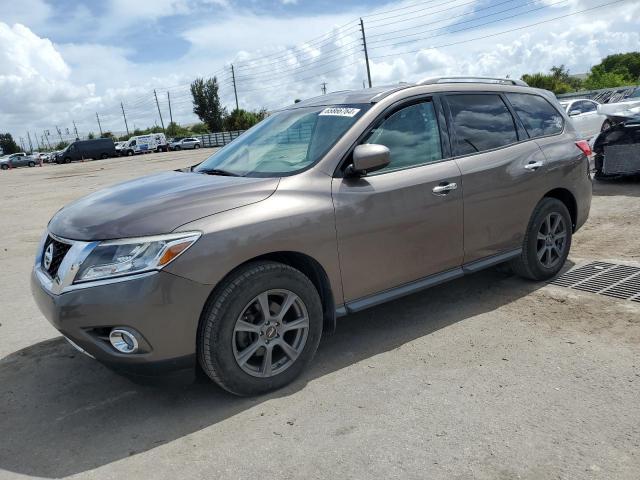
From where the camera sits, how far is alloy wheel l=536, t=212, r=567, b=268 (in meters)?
4.77

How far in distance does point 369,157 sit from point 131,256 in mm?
1524

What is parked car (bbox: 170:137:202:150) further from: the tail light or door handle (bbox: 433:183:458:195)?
door handle (bbox: 433:183:458:195)

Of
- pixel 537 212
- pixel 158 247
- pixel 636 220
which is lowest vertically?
pixel 636 220

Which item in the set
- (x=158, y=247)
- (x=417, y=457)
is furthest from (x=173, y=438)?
(x=417, y=457)

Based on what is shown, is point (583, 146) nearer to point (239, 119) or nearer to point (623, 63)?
point (239, 119)

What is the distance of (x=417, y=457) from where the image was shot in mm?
2574

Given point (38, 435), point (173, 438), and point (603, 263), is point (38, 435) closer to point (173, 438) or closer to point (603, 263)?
point (173, 438)

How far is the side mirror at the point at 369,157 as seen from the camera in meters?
3.40

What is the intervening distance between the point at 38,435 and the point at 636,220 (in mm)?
6837

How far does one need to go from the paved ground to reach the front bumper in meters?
0.41

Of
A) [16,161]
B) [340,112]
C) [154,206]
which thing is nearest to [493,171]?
[340,112]

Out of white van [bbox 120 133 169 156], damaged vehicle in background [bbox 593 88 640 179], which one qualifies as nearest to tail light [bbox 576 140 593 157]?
damaged vehicle in background [bbox 593 88 640 179]

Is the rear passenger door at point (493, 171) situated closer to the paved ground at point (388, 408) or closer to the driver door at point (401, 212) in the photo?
the driver door at point (401, 212)

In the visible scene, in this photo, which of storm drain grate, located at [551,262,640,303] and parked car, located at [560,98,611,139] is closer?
storm drain grate, located at [551,262,640,303]
